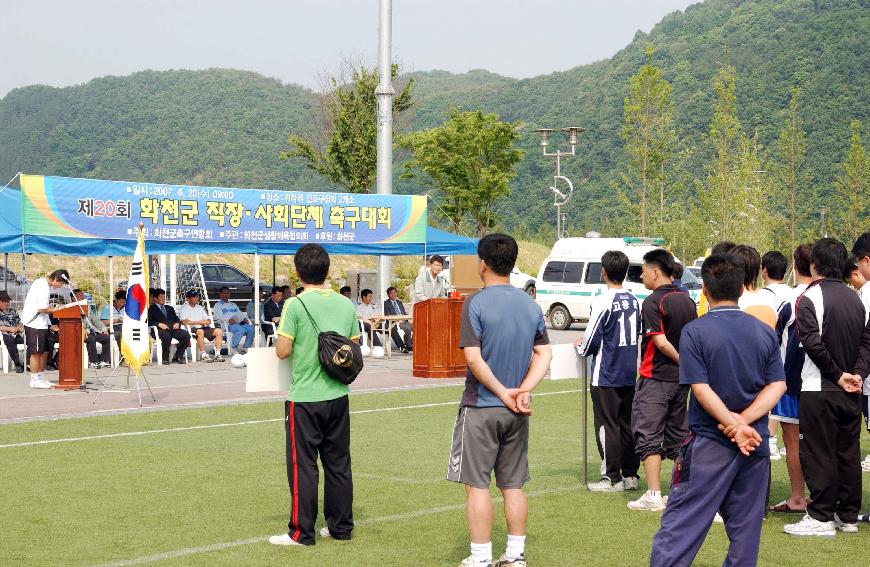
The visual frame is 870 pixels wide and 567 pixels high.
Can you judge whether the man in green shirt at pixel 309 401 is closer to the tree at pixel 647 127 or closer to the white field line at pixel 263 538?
the white field line at pixel 263 538

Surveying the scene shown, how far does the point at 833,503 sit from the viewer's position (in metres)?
7.62

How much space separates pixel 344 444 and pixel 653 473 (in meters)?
2.38

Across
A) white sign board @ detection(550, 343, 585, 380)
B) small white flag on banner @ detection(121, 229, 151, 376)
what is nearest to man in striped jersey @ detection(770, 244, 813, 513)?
white sign board @ detection(550, 343, 585, 380)

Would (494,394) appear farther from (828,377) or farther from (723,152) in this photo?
(723,152)

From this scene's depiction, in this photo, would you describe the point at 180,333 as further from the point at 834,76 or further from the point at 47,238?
the point at 834,76

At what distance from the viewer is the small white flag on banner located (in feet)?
49.2

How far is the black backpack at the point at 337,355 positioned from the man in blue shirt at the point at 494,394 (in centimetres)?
104

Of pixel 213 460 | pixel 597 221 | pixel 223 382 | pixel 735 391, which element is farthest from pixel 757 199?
pixel 735 391

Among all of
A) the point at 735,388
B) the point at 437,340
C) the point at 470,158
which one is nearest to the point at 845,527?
the point at 735,388

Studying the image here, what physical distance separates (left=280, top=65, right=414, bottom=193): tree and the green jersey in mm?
31598

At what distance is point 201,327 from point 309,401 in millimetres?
15496

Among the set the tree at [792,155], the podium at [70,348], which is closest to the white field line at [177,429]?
the podium at [70,348]

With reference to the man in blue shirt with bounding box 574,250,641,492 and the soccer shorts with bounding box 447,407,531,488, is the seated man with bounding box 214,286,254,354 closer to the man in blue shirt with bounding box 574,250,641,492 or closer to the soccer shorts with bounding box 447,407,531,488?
the man in blue shirt with bounding box 574,250,641,492

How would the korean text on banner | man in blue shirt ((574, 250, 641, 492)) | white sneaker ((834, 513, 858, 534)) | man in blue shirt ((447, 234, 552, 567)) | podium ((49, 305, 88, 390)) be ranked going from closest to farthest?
man in blue shirt ((447, 234, 552, 567)), white sneaker ((834, 513, 858, 534)), man in blue shirt ((574, 250, 641, 492)), podium ((49, 305, 88, 390)), the korean text on banner
